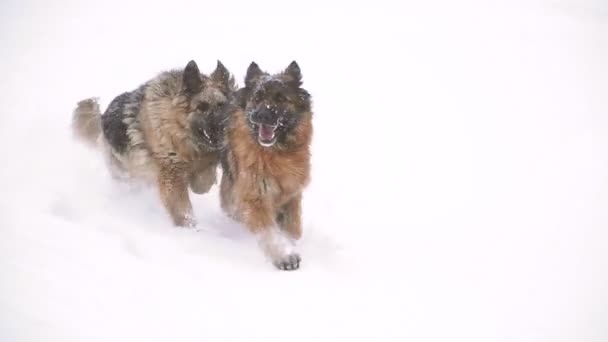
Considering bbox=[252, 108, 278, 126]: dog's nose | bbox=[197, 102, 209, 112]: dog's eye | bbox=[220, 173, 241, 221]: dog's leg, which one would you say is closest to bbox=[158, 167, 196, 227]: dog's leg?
bbox=[220, 173, 241, 221]: dog's leg

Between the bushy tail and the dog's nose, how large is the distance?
3710 millimetres

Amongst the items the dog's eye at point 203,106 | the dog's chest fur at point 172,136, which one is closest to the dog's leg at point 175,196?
the dog's chest fur at point 172,136

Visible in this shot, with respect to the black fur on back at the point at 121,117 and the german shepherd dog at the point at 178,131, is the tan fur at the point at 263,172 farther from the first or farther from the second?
the black fur on back at the point at 121,117

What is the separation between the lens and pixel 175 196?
6449 millimetres

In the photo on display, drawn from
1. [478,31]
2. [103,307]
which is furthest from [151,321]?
[478,31]

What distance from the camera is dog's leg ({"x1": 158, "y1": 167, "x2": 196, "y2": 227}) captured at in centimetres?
643

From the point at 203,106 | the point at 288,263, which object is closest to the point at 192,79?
the point at 203,106

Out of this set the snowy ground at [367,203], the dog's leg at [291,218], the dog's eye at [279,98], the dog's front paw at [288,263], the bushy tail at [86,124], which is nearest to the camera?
the snowy ground at [367,203]

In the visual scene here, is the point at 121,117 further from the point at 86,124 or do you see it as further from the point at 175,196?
the point at 86,124

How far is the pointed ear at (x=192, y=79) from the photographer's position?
20.6 feet

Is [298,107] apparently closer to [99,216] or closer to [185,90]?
[185,90]

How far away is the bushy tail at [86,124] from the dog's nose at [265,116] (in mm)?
3710

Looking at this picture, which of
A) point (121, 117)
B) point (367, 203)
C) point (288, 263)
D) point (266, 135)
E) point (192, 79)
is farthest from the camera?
point (367, 203)

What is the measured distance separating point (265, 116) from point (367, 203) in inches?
112
